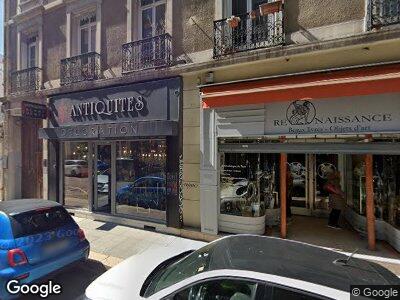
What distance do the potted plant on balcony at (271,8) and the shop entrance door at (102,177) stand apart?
19.0 ft

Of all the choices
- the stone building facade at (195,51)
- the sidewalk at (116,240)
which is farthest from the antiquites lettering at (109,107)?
the sidewalk at (116,240)

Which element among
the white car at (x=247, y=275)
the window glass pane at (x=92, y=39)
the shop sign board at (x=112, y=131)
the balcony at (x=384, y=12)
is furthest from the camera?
the window glass pane at (x=92, y=39)

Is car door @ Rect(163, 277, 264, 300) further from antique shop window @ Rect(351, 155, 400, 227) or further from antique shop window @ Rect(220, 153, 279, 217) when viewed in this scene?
Result: antique shop window @ Rect(351, 155, 400, 227)

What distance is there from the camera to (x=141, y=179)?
8297mm

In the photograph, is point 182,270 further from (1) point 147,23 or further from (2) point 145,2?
(2) point 145,2

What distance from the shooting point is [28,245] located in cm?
410

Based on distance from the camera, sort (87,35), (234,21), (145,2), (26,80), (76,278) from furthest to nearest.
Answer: (26,80) → (87,35) → (145,2) → (234,21) → (76,278)

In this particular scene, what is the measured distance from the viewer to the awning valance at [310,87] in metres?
4.84

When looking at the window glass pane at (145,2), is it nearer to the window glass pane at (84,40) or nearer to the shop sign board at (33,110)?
the window glass pane at (84,40)

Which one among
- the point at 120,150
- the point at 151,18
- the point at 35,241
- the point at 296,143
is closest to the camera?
the point at 35,241

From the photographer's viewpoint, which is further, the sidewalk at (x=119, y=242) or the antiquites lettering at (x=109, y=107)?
the antiquites lettering at (x=109, y=107)

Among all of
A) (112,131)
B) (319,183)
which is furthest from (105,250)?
(319,183)

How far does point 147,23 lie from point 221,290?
790 centimetres

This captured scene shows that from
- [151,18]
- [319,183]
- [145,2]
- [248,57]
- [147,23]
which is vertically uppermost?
[145,2]
